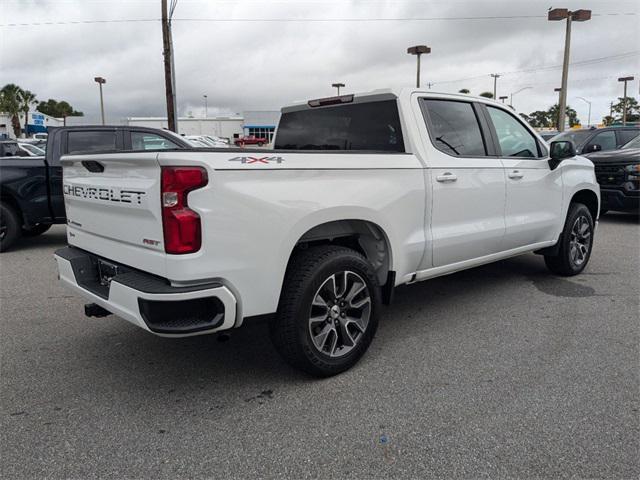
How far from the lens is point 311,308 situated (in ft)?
10.3

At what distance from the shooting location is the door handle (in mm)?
3918

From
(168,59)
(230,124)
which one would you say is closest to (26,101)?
(230,124)

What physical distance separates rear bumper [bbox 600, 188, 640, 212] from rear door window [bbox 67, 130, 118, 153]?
348 inches

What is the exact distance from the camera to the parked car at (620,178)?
9.62 metres

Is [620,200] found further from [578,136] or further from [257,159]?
[257,159]

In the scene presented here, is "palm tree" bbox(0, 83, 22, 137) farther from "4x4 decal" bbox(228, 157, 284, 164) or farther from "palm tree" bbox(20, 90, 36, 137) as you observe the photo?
"4x4 decal" bbox(228, 157, 284, 164)

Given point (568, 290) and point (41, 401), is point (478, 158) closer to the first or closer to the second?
point (568, 290)

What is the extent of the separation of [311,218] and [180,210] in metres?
0.80

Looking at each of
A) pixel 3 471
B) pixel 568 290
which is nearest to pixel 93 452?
pixel 3 471

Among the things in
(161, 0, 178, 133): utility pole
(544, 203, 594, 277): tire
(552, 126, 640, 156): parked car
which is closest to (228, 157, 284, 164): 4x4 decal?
(544, 203, 594, 277): tire

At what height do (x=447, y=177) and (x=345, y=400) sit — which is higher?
(x=447, y=177)

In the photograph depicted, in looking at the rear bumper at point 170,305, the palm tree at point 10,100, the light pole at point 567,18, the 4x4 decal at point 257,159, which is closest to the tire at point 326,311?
the rear bumper at point 170,305

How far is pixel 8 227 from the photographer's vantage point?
736 cm

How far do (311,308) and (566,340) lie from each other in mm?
2101
